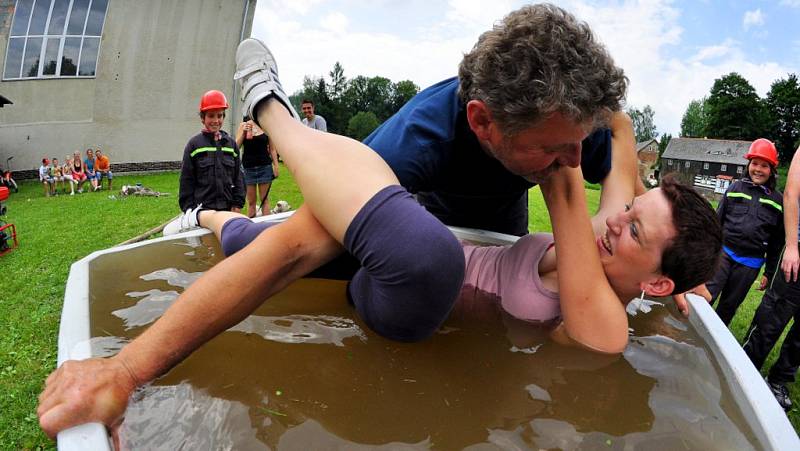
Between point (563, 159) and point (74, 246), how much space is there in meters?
7.02

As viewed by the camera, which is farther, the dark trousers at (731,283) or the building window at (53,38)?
the building window at (53,38)

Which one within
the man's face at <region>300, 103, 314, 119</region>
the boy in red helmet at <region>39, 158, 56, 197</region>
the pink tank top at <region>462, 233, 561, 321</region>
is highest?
the man's face at <region>300, 103, 314, 119</region>

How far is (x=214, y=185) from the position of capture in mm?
5258

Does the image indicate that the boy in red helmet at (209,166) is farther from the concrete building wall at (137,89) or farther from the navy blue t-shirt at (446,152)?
the concrete building wall at (137,89)

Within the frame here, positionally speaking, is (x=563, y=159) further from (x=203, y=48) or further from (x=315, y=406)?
(x=203, y=48)

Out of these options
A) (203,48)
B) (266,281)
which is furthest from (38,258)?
(203,48)

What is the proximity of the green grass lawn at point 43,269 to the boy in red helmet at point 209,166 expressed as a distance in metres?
1.49

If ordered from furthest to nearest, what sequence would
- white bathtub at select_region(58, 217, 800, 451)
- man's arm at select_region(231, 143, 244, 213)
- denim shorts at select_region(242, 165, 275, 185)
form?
denim shorts at select_region(242, 165, 275, 185) → man's arm at select_region(231, 143, 244, 213) → white bathtub at select_region(58, 217, 800, 451)

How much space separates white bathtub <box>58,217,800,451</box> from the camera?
1050mm

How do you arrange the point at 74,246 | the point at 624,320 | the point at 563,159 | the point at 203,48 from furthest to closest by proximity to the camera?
the point at 203,48 < the point at 74,246 < the point at 624,320 < the point at 563,159

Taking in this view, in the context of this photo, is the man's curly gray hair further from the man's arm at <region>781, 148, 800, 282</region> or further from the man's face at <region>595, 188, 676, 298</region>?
the man's arm at <region>781, 148, 800, 282</region>

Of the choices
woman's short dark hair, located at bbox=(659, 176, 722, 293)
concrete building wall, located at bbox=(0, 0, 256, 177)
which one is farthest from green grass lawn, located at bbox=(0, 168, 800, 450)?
concrete building wall, located at bbox=(0, 0, 256, 177)

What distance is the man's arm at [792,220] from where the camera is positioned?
3662mm

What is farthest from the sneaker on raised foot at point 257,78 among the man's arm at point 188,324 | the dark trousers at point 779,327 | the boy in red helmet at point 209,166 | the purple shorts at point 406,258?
the dark trousers at point 779,327
